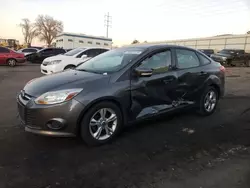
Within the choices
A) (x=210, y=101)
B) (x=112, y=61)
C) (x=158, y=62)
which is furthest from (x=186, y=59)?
(x=112, y=61)

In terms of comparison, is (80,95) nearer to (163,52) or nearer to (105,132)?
(105,132)

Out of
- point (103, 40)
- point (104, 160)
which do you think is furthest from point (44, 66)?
point (103, 40)

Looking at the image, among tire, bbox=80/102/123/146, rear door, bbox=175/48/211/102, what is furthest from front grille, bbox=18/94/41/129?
rear door, bbox=175/48/211/102

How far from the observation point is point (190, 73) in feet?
16.4

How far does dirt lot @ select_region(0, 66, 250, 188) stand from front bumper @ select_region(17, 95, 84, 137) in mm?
319

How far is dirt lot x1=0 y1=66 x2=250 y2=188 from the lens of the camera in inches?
115

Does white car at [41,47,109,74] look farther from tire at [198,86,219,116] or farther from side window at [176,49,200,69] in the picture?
tire at [198,86,219,116]

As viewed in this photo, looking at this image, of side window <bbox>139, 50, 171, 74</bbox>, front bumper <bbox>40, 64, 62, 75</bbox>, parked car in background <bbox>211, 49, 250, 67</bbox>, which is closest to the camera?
side window <bbox>139, 50, 171, 74</bbox>

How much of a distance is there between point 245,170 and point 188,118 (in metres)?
2.20

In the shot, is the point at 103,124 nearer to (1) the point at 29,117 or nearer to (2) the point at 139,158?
(2) the point at 139,158

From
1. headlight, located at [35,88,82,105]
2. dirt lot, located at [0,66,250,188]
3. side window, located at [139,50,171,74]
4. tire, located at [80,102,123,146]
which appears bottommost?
dirt lot, located at [0,66,250,188]

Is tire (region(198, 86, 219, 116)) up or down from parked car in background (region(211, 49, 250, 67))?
down

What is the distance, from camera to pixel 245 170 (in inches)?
128

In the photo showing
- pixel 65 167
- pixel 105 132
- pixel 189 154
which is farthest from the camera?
pixel 105 132
